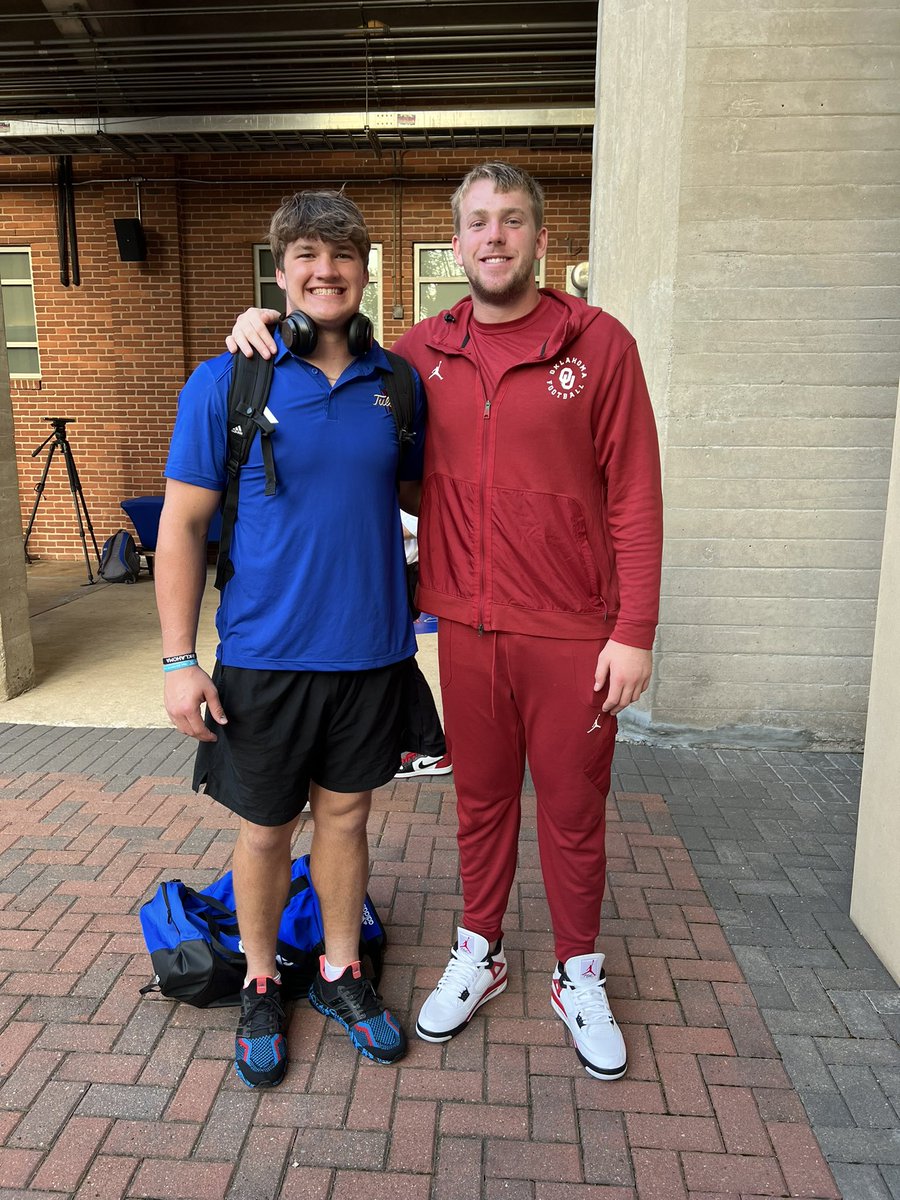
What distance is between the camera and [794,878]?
3324mm

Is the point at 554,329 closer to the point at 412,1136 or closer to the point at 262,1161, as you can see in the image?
the point at 412,1136

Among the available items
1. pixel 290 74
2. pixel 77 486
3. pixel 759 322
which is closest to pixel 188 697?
pixel 759 322

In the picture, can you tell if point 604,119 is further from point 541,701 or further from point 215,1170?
point 215,1170

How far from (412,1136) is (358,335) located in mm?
1948

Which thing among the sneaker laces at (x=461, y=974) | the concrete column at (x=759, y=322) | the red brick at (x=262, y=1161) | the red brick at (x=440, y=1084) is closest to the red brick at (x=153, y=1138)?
the red brick at (x=262, y=1161)

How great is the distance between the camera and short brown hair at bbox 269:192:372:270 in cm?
204

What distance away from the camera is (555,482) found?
2.21 metres

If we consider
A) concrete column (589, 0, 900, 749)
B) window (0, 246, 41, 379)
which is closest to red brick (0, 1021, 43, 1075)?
concrete column (589, 0, 900, 749)

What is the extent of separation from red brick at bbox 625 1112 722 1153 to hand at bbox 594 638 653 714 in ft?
3.38

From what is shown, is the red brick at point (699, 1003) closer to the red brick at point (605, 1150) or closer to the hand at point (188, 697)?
the red brick at point (605, 1150)

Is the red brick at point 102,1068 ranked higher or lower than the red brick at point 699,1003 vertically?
higher

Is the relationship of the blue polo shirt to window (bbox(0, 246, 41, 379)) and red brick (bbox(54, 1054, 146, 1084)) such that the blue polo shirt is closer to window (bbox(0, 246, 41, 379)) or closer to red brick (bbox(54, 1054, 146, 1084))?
red brick (bbox(54, 1054, 146, 1084))

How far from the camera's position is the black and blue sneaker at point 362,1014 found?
7.70 feet

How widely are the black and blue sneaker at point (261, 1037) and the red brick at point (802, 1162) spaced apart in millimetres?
1259
